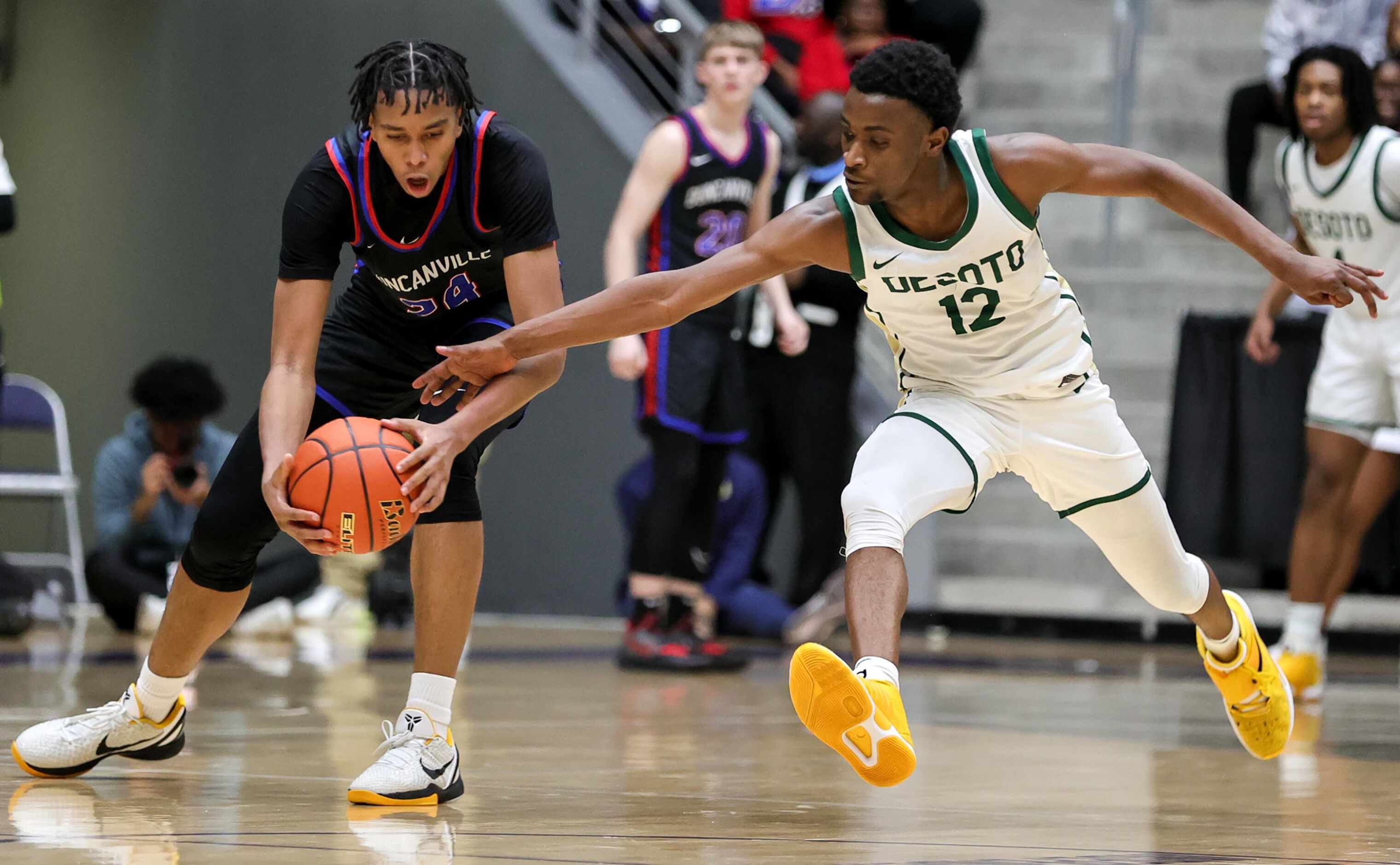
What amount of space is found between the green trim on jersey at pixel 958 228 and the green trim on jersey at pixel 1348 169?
3212 millimetres

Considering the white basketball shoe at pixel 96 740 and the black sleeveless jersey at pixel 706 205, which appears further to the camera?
the black sleeveless jersey at pixel 706 205

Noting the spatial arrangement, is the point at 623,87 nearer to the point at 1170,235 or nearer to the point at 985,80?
the point at 985,80

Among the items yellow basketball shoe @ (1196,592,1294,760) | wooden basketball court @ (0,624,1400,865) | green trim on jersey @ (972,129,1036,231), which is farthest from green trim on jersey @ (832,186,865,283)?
yellow basketball shoe @ (1196,592,1294,760)

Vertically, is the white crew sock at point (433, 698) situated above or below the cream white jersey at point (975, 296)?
below

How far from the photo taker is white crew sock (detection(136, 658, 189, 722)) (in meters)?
4.13

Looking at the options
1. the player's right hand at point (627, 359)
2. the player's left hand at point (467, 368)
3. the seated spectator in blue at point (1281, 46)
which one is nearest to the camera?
the player's left hand at point (467, 368)

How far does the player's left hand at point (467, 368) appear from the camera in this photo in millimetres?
3654

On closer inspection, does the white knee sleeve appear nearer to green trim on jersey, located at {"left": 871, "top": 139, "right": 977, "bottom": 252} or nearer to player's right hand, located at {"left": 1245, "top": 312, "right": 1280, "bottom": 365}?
→ green trim on jersey, located at {"left": 871, "top": 139, "right": 977, "bottom": 252}

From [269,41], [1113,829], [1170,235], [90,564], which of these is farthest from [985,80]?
[1113,829]

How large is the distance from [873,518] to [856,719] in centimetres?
56

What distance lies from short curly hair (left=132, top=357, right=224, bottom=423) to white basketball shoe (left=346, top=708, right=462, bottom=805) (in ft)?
17.3

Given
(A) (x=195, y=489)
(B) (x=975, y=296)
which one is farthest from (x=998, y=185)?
(A) (x=195, y=489)

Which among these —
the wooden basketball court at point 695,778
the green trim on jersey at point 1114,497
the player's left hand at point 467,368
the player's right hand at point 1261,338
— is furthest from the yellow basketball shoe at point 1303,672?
the player's left hand at point 467,368

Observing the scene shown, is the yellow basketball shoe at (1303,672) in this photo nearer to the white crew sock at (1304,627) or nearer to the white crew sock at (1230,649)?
the white crew sock at (1304,627)
